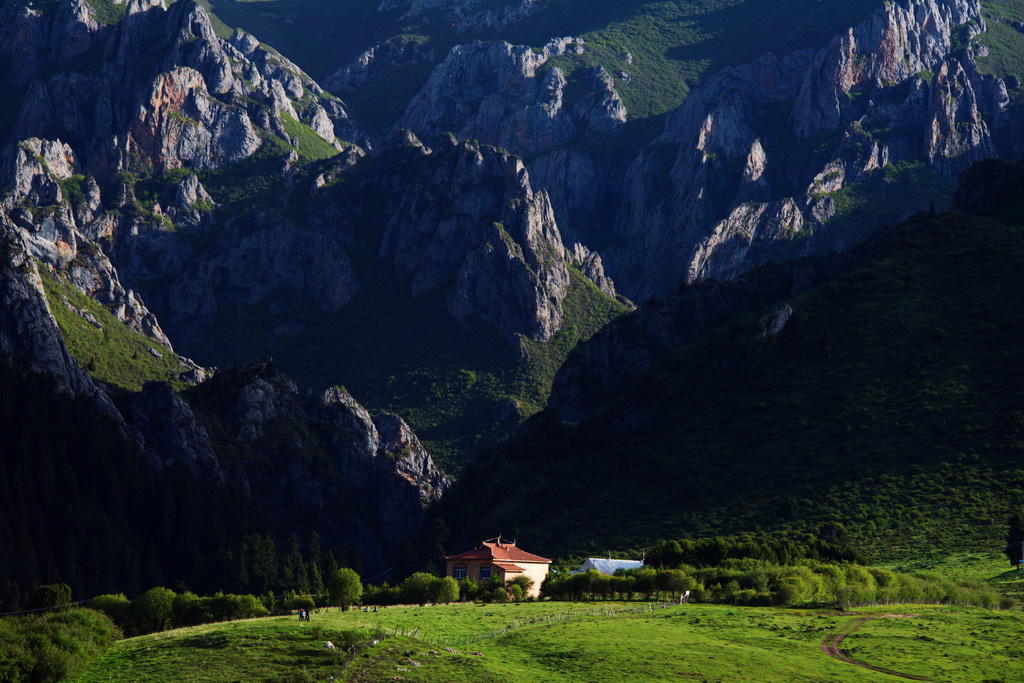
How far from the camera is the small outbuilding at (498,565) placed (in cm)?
12006

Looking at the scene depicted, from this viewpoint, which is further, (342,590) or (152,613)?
(342,590)

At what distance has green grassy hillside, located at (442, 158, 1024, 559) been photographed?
127625mm

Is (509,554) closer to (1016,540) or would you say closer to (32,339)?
(1016,540)

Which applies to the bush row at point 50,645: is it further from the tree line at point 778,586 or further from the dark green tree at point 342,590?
the tree line at point 778,586

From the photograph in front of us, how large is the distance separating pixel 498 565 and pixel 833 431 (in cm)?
4816

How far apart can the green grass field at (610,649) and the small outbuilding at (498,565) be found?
103 feet

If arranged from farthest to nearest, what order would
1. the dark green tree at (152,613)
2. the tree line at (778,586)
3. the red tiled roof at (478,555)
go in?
the red tiled roof at (478,555)
the tree line at (778,586)
the dark green tree at (152,613)

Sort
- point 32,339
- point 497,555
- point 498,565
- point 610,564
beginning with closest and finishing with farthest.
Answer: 1. point 498,565
2. point 497,555
3. point 610,564
4. point 32,339

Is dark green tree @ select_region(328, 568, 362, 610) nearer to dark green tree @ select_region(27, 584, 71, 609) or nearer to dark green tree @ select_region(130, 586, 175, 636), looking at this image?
dark green tree @ select_region(130, 586, 175, 636)

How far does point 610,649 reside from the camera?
7300cm

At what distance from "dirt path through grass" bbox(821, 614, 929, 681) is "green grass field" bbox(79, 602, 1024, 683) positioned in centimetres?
33

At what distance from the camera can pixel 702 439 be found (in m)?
158

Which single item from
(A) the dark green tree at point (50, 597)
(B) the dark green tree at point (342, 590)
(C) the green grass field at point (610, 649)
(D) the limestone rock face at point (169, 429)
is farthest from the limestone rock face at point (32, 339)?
(C) the green grass field at point (610, 649)

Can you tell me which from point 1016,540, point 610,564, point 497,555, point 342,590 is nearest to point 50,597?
point 342,590
